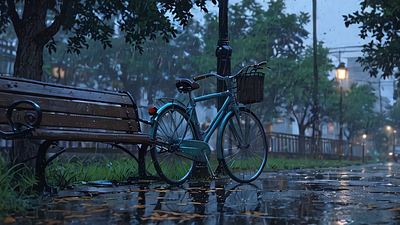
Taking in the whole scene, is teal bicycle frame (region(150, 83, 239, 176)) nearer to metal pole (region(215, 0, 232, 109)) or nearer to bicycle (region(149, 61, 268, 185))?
bicycle (region(149, 61, 268, 185))

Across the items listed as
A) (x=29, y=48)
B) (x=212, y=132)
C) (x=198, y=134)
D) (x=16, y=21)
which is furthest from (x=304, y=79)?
(x=198, y=134)

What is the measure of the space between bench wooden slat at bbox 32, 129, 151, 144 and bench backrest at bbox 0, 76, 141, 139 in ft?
0.49

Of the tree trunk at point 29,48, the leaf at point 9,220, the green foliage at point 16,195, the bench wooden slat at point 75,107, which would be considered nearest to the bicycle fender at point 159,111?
the bench wooden slat at point 75,107

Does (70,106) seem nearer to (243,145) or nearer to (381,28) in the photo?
(243,145)

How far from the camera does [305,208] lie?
4.15 m

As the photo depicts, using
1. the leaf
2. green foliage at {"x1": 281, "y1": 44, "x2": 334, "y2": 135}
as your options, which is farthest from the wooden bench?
green foliage at {"x1": 281, "y1": 44, "x2": 334, "y2": 135}

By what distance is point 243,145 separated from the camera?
22.6 feet

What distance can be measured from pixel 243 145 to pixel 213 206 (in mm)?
Result: 2697

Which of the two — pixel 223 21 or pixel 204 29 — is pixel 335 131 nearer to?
pixel 204 29

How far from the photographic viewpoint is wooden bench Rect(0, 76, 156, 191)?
14.4 feet

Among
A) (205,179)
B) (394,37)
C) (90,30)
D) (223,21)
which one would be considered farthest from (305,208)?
(394,37)

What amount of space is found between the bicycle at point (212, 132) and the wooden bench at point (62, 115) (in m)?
0.27

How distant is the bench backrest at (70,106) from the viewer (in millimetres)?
4602

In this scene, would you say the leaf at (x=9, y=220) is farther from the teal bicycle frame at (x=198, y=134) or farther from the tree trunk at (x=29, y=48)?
the tree trunk at (x=29, y=48)
